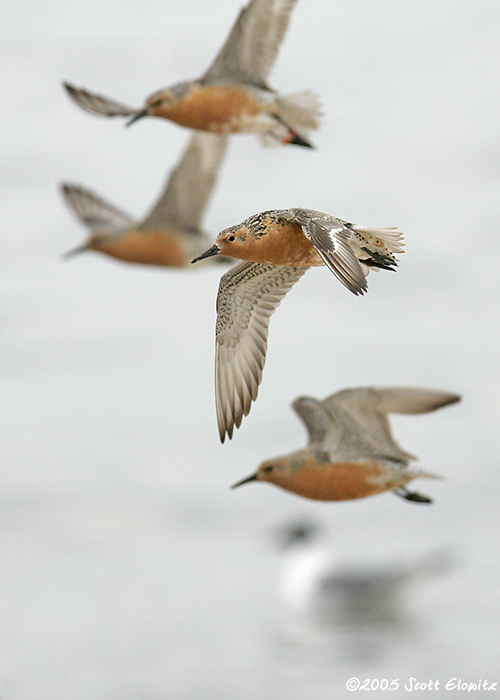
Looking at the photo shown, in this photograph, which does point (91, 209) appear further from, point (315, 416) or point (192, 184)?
point (315, 416)

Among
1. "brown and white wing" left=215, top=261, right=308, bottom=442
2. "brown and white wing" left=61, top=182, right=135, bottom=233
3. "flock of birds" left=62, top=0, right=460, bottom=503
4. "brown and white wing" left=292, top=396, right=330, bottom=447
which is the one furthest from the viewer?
"brown and white wing" left=61, top=182, right=135, bottom=233

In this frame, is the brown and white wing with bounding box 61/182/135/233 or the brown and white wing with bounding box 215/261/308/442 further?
the brown and white wing with bounding box 61/182/135/233

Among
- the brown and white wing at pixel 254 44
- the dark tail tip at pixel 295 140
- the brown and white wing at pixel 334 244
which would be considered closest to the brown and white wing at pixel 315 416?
the dark tail tip at pixel 295 140

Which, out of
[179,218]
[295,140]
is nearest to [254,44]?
[295,140]

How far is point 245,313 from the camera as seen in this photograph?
606 centimetres

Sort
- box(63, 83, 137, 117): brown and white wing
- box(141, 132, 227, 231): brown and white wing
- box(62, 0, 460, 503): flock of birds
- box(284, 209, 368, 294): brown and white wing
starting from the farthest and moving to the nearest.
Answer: box(141, 132, 227, 231): brown and white wing, box(63, 83, 137, 117): brown and white wing, box(62, 0, 460, 503): flock of birds, box(284, 209, 368, 294): brown and white wing

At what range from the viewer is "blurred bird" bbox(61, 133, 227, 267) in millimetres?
10734

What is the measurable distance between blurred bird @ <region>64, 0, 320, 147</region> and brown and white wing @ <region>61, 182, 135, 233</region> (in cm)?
404

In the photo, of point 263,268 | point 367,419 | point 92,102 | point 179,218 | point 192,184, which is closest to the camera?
point 263,268

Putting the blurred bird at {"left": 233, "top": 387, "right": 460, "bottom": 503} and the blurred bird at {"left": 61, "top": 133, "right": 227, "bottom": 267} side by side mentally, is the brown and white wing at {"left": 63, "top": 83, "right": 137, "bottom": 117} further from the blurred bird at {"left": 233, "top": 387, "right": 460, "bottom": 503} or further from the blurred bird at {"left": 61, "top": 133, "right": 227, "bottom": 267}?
the blurred bird at {"left": 233, "top": 387, "right": 460, "bottom": 503}

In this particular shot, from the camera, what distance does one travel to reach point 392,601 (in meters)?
24.2

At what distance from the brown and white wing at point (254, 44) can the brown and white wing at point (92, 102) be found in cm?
106

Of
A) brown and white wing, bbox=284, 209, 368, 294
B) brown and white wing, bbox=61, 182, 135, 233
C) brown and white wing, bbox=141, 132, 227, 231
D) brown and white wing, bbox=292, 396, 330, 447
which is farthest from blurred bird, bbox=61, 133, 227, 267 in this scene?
brown and white wing, bbox=284, 209, 368, 294

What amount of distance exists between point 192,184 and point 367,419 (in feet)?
10.9
